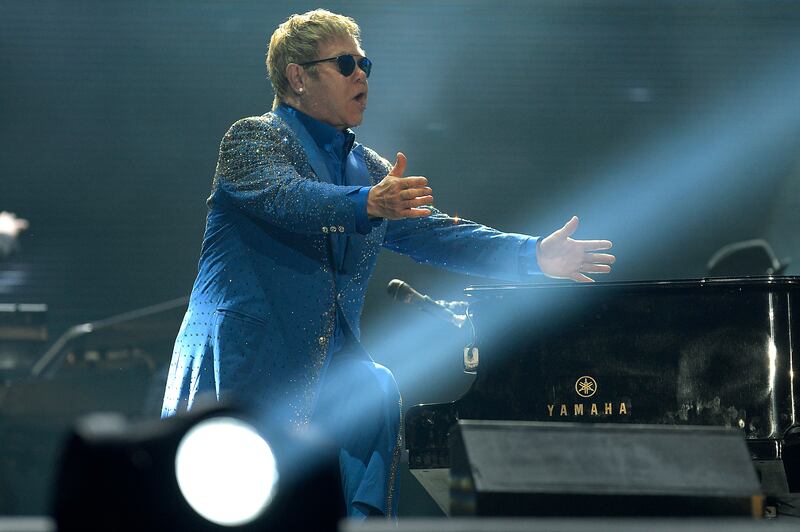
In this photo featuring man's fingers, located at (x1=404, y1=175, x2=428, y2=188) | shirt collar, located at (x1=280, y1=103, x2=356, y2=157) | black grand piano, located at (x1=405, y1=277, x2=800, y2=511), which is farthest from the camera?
shirt collar, located at (x1=280, y1=103, x2=356, y2=157)

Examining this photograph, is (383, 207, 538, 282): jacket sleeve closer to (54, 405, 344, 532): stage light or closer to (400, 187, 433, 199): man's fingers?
(400, 187, 433, 199): man's fingers

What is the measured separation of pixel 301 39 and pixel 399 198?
3.64ft

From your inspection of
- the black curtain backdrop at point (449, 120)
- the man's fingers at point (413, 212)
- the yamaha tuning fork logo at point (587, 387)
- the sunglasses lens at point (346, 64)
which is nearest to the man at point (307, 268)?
Result: the sunglasses lens at point (346, 64)

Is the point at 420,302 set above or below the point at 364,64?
below

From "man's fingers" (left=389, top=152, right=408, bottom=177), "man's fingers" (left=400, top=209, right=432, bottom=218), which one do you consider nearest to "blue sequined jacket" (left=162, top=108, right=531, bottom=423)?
"man's fingers" (left=389, top=152, right=408, bottom=177)

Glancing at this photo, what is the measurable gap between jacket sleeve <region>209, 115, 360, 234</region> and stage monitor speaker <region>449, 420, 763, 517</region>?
1.28 meters

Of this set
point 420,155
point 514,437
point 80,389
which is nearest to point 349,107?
point 514,437

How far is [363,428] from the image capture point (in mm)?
3543

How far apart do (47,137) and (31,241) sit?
2.63ft

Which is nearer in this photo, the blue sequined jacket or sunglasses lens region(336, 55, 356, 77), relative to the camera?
the blue sequined jacket

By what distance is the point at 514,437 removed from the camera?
6.39 ft

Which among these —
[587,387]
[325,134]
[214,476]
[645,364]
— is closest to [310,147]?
[325,134]

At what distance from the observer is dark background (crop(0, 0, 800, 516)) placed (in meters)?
7.86

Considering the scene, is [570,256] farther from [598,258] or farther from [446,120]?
[446,120]
